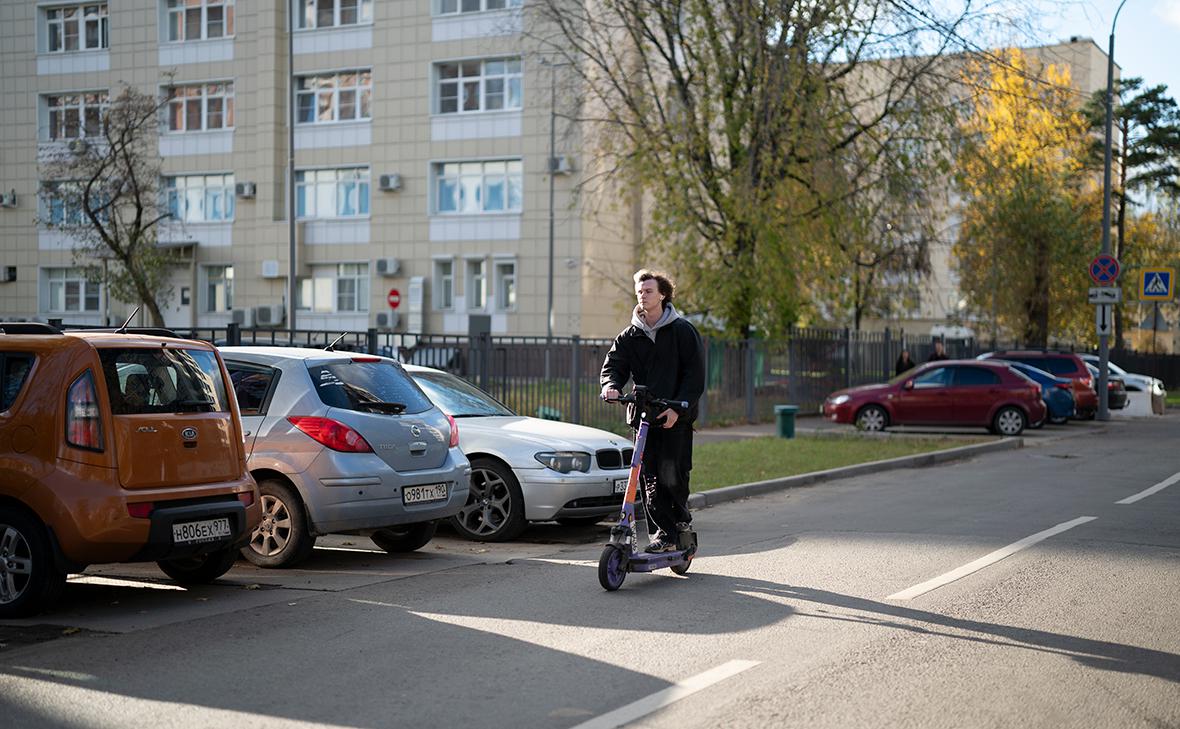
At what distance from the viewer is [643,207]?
48.4 metres

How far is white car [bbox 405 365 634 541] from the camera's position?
11.4 metres

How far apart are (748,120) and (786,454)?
10.5 m

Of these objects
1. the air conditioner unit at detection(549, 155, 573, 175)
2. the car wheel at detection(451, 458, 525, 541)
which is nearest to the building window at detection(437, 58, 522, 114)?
the air conditioner unit at detection(549, 155, 573, 175)

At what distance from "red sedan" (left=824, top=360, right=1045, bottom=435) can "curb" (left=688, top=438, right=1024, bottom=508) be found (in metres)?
2.11

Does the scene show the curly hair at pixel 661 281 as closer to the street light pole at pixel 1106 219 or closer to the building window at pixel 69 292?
the street light pole at pixel 1106 219

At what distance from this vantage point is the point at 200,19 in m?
49.3

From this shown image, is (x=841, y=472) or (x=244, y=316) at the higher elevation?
(x=244, y=316)

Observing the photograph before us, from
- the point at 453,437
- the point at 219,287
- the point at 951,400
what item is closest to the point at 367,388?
the point at 453,437

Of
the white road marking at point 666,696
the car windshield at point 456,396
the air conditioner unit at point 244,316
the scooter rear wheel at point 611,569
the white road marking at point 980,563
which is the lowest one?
the white road marking at point 980,563

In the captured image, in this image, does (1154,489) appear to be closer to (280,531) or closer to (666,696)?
(280,531)

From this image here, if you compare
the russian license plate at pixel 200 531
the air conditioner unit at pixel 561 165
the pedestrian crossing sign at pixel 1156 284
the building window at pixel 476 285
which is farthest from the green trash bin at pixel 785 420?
the building window at pixel 476 285

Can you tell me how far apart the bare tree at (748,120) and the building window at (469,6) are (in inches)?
645

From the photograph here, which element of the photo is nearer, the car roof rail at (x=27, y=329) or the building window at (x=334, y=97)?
the car roof rail at (x=27, y=329)

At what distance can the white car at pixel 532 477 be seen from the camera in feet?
37.3
